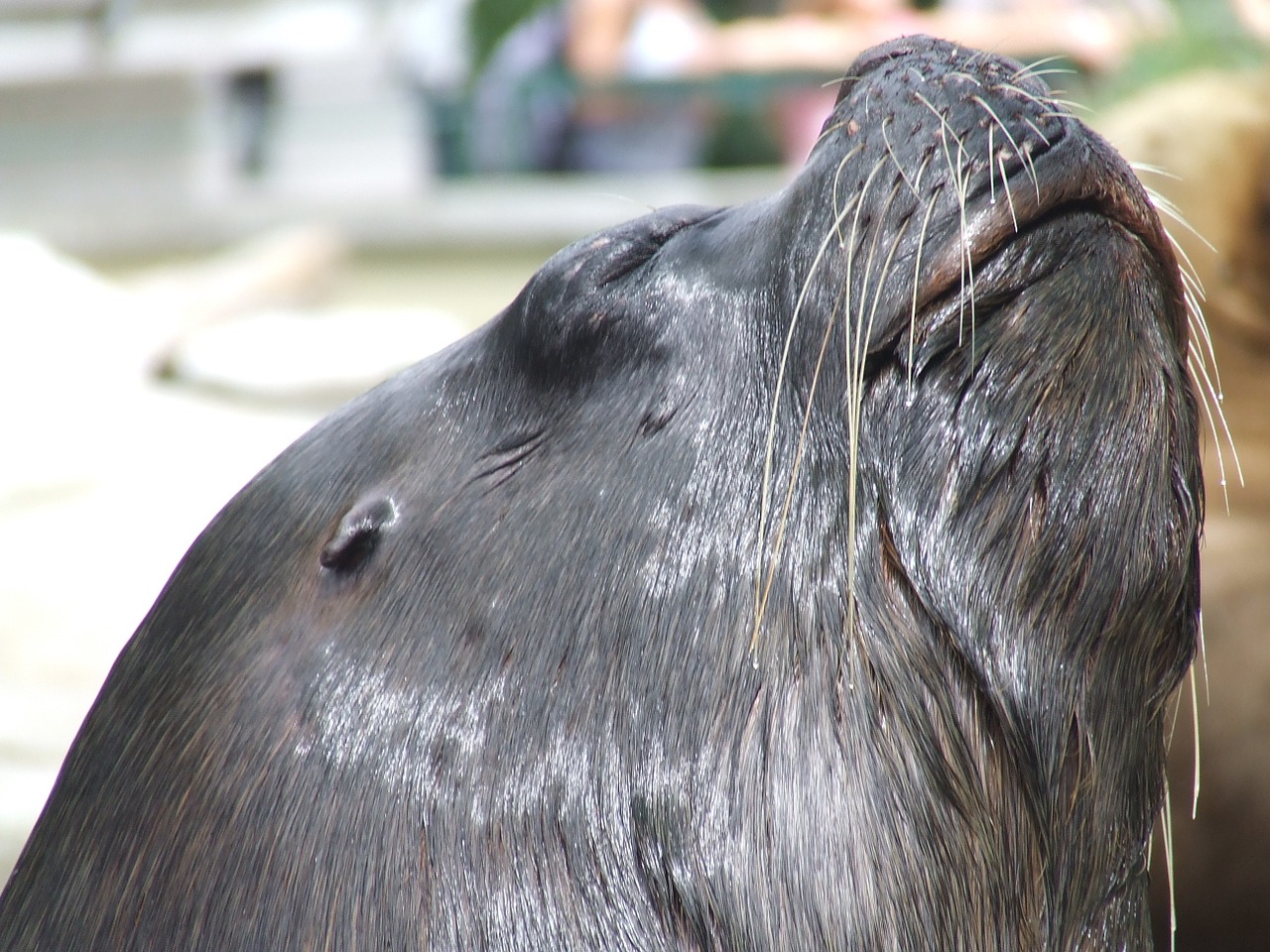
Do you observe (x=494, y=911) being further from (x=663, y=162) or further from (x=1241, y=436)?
(x=663, y=162)

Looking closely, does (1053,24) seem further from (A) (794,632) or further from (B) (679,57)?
(A) (794,632)

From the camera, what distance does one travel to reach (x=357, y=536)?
114 centimetres

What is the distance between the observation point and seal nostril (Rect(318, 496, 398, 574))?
3.72 feet

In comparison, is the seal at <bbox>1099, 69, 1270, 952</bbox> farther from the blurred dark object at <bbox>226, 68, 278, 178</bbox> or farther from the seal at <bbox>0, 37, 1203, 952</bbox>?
the blurred dark object at <bbox>226, 68, 278, 178</bbox>

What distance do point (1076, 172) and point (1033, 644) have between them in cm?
30

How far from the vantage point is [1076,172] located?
999 mm

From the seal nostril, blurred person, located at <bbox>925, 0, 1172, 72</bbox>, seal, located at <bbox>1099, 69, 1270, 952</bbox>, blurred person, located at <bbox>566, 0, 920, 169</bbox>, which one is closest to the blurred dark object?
blurred person, located at <bbox>566, 0, 920, 169</bbox>

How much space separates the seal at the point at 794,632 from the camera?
3.20 ft

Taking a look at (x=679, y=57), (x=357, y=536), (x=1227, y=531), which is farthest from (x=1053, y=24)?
(x=357, y=536)

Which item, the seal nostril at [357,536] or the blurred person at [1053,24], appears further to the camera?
the blurred person at [1053,24]

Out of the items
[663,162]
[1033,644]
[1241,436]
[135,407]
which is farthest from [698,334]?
[663,162]

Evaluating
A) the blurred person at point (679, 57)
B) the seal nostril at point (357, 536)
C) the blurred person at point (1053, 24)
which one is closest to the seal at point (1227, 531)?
the seal nostril at point (357, 536)

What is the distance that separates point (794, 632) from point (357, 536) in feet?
1.11

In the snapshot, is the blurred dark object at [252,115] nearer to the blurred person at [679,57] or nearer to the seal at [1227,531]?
the blurred person at [679,57]
